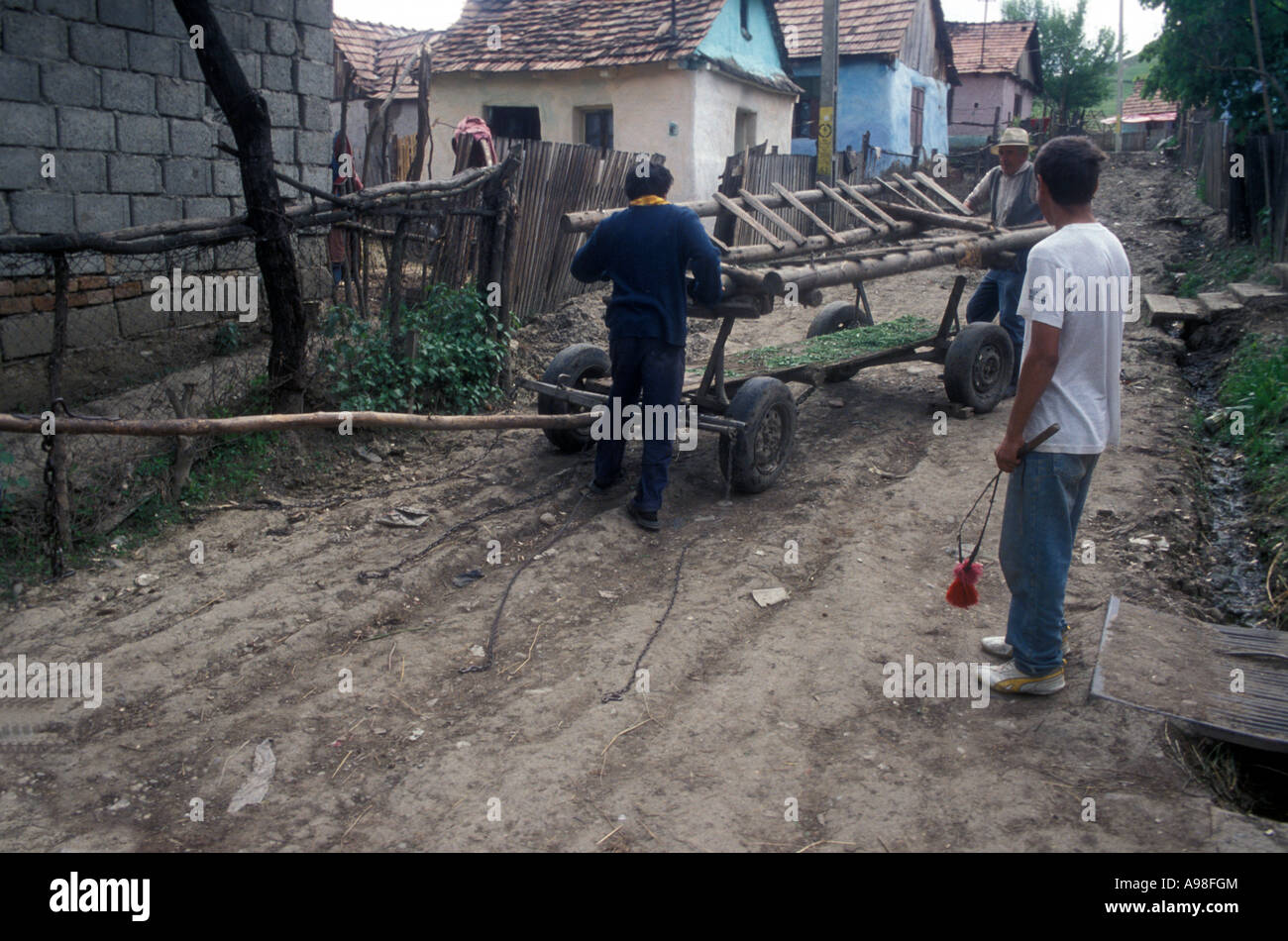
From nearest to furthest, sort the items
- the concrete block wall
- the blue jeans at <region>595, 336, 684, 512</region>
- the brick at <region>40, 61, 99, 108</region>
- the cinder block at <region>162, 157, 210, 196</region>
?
the blue jeans at <region>595, 336, 684, 512</region>
the concrete block wall
the brick at <region>40, 61, 99, 108</region>
the cinder block at <region>162, 157, 210, 196</region>

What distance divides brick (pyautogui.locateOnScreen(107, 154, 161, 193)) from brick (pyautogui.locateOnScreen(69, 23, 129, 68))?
0.61 metres

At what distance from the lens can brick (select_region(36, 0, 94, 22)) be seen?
6.21 meters

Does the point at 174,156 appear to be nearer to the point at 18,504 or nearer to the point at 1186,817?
the point at 18,504

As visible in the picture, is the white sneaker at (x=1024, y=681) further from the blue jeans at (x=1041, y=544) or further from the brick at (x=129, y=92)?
the brick at (x=129, y=92)

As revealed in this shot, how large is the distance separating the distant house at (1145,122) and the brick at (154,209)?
43.0 m

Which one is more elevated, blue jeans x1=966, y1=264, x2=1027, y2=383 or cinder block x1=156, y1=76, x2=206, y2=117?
cinder block x1=156, y1=76, x2=206, y2=117

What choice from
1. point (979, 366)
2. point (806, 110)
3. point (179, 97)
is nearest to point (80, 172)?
point (179, 97)

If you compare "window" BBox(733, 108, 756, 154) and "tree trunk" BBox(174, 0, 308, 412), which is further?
"window" BBox(733, 108, 756, 154)

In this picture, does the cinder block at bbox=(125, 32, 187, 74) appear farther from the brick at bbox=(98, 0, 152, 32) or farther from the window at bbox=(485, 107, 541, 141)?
the window at bbox=(485, 107, 541, 141)

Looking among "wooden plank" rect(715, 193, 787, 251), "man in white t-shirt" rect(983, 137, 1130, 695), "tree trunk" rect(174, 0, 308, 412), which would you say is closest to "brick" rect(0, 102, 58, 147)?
"tree trunk" rect(174, 0, 308, 412)

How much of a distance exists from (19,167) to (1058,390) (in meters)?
6.33

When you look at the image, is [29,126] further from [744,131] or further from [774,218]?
[744,131]
